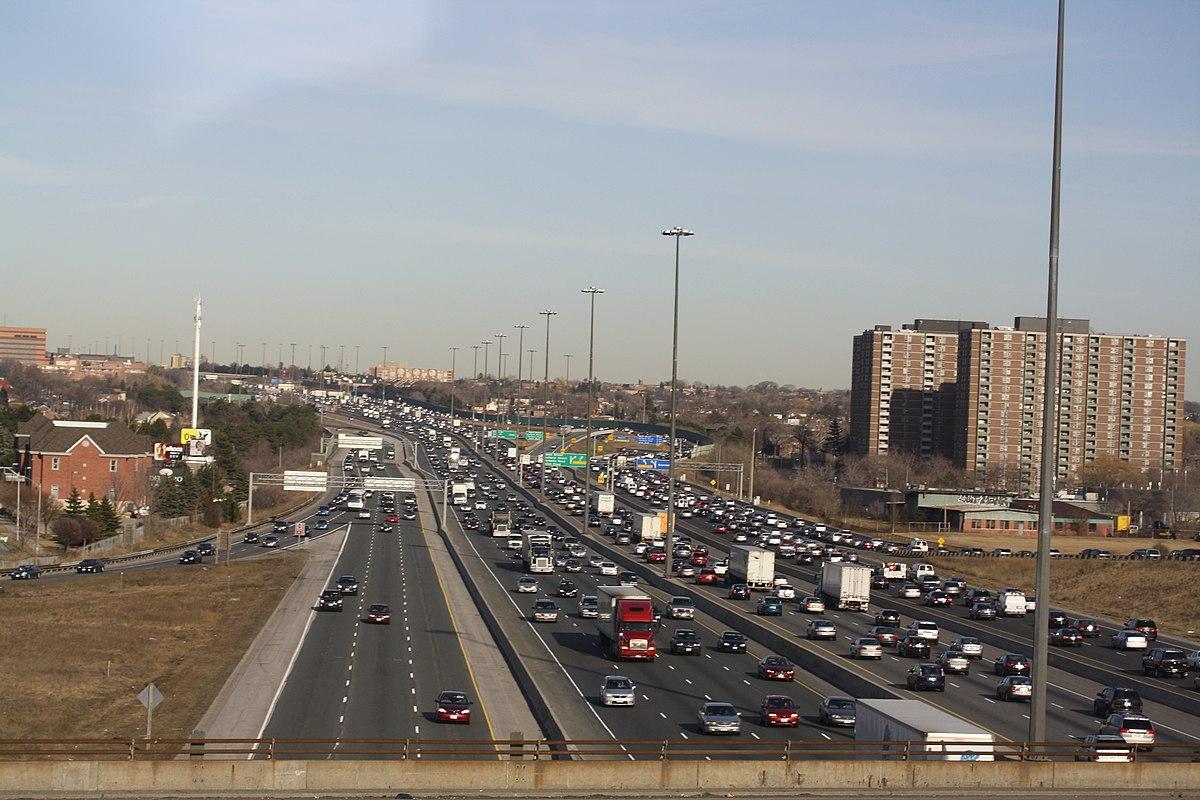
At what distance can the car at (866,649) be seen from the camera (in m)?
51.7

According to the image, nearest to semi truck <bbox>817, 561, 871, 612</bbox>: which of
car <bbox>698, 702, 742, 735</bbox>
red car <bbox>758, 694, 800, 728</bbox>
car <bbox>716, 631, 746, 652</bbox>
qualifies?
car <bbox>716, 631, 746, 652</bbox>

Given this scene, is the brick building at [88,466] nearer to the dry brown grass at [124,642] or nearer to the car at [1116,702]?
the dry brown grass at [124,642]

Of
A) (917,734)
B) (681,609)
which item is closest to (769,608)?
(681,609)

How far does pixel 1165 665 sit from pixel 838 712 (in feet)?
61.6

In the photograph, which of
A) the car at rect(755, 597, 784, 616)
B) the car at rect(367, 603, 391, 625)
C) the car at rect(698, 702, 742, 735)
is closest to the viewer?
the car at rect(698, 702, 742, 735)

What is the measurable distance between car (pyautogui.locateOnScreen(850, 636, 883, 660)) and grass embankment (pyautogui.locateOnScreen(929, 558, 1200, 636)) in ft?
67.5

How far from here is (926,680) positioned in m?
44.2

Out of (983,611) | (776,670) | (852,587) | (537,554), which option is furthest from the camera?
(537,554)

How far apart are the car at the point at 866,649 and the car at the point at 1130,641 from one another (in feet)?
38.3

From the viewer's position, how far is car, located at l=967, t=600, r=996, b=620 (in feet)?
220

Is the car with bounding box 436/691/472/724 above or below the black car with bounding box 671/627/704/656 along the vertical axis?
above

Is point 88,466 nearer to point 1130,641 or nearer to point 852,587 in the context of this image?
point 852,587

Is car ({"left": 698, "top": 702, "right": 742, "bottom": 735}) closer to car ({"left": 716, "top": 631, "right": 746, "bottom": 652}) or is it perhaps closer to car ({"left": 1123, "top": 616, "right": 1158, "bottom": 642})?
car ({"left": 716, "top": 631, "right": 746, "bottom": 652})

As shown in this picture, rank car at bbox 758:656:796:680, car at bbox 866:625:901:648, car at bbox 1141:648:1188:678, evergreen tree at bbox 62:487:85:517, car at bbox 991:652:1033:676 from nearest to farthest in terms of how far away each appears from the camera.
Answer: car at bbox 758:656:796:680, car at bbox 991:652:1033:676, car at bbox 1141:648:1188:678, car at bbox 866:625:901:648, evergreen tree at bbox 62:487:85:517
